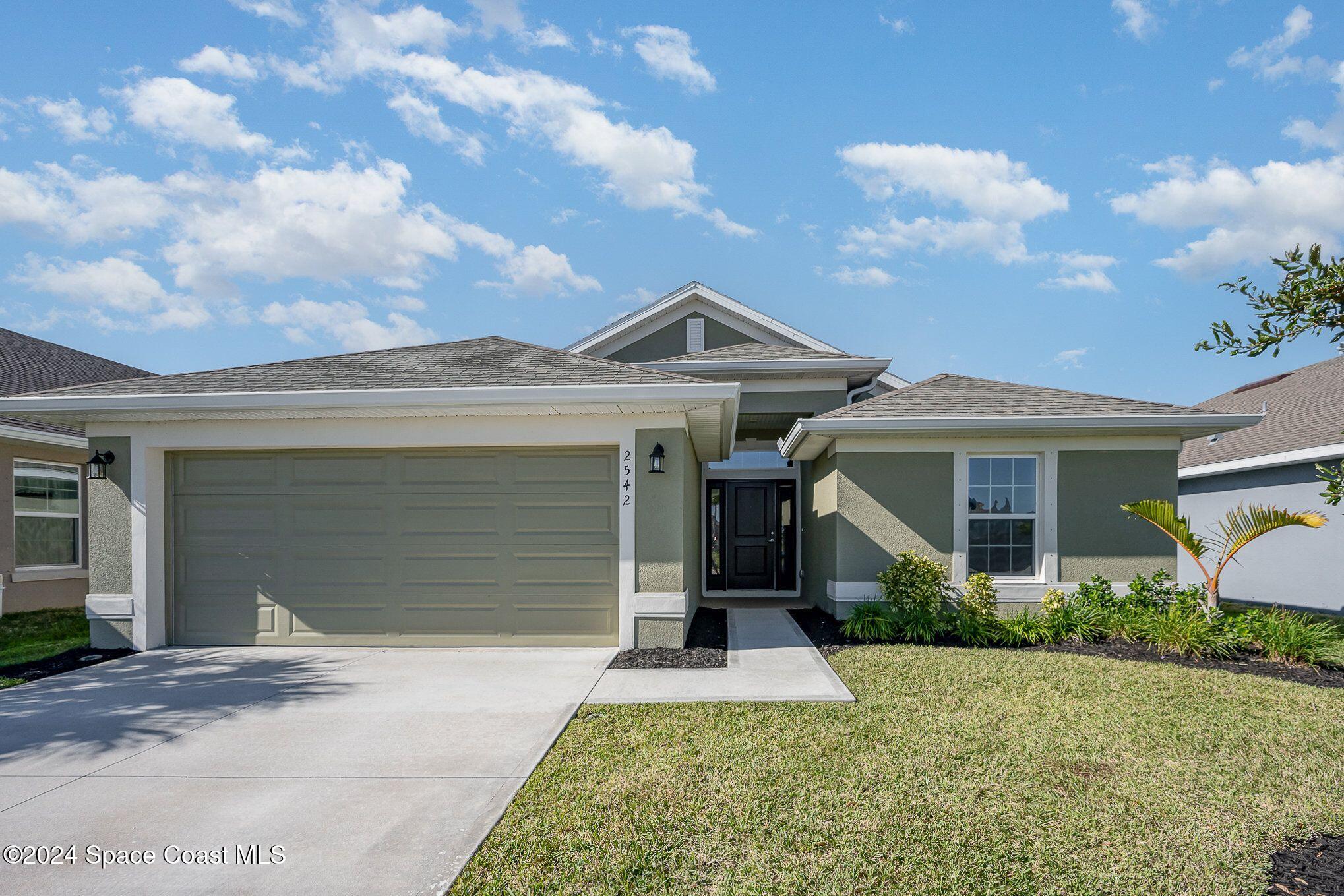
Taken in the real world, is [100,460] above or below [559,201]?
below

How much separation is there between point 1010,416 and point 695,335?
7.14m

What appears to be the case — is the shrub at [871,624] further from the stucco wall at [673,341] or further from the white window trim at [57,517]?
the white window trim at [57,517]

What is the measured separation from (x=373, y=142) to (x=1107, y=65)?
11.0m

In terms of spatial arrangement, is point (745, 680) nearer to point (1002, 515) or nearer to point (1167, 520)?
point (1002, 515)

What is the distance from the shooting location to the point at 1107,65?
9352 millimetres

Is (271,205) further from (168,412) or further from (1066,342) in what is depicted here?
(1066,342)

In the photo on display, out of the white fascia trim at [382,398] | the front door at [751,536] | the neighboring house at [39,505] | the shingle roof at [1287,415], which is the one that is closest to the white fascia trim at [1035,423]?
the white fascia trim at [382,398]

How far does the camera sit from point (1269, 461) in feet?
37.2

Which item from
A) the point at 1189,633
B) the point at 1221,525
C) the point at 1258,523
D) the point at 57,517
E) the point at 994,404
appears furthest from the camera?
the point at 57,517

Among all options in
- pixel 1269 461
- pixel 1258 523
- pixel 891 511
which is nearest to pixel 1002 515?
pixel 891 511

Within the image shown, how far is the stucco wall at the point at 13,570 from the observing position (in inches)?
367

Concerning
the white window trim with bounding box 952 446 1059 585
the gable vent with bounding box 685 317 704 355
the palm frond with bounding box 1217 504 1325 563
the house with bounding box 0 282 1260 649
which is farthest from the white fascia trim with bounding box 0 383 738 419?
the gable vent with bounding box 685 317 704 355

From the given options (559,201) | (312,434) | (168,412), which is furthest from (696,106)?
(168,412)

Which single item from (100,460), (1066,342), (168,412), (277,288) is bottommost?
(100,460)
